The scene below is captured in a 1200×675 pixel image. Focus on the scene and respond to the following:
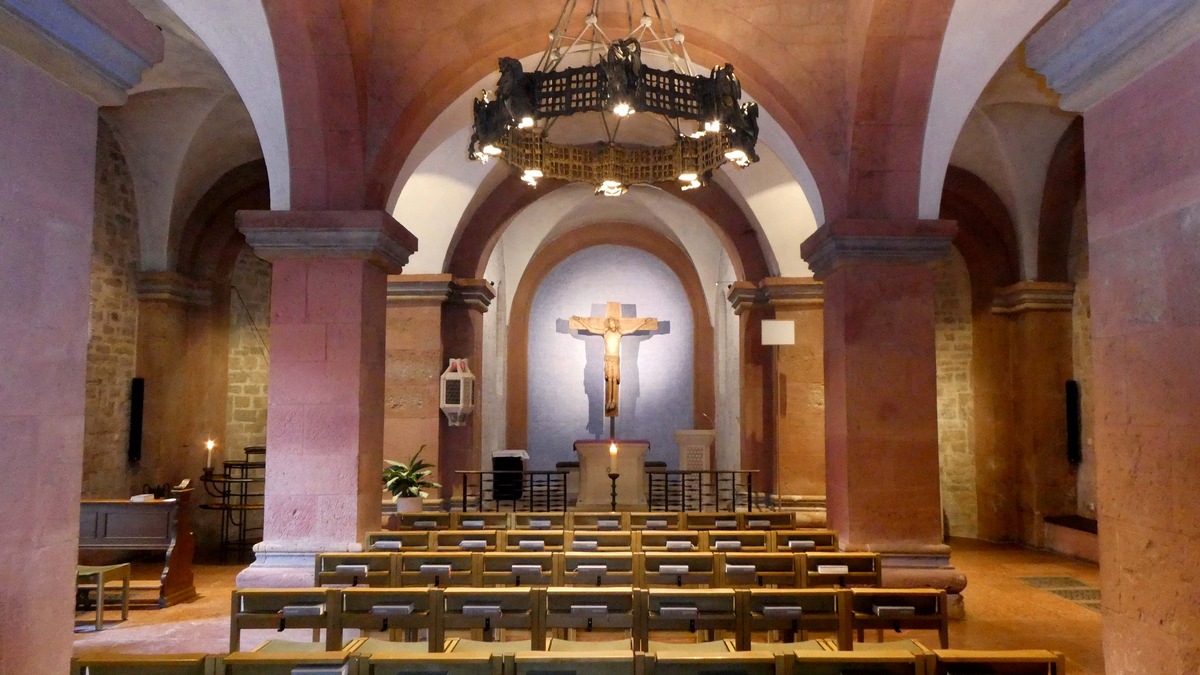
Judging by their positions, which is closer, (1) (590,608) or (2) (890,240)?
(1) (590,608)

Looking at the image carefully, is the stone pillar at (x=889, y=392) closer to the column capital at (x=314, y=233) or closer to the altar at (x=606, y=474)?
the column capital at (x=314, y=233)

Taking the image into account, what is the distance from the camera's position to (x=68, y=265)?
2.83 m

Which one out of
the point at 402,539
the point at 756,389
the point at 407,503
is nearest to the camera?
the point at 402,539

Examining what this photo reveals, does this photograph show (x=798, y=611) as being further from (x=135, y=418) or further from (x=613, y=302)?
(x=613, y=302)

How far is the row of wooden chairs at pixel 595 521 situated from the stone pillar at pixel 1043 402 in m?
5.27

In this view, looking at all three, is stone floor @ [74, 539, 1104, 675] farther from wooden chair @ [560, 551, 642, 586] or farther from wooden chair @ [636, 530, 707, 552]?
wooden chair @ [560, 551, 642, 586]

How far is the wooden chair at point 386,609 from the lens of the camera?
13.6ft

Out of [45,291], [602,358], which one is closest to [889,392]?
[45,291]

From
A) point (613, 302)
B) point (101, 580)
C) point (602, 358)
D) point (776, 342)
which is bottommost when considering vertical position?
point (101, 580)

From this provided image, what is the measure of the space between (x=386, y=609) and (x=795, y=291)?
792 cm

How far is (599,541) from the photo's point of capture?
6.13m

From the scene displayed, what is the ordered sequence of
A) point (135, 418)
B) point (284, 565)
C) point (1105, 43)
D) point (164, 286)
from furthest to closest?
point (164, 286) → point (135, 418) → point (284, 565) → point (1105, 43)

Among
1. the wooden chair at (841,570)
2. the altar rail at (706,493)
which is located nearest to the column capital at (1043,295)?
the altar rail at (706,493)

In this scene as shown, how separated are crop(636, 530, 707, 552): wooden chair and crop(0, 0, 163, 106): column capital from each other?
13.5 feet
